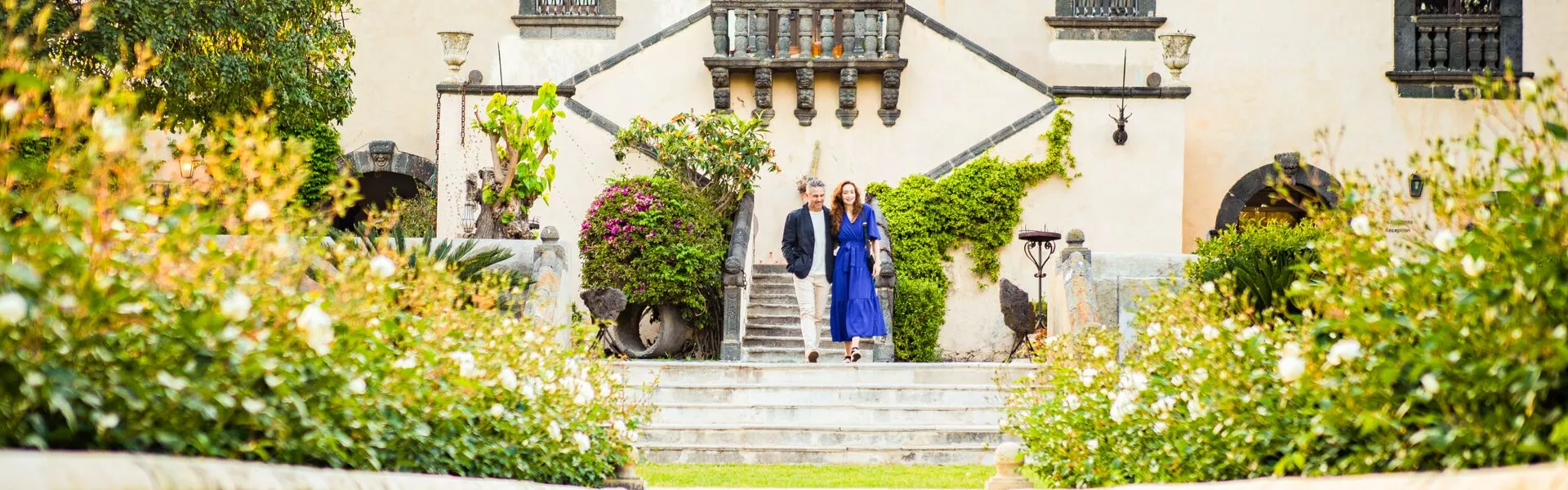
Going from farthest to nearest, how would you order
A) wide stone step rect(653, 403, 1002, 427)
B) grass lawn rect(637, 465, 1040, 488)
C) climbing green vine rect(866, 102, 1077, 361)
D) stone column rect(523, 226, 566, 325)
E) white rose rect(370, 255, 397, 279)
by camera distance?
1. climbing green vine rect(866, 102, 1077, 361)
2. stone column rect(523, 226, 566, 325)
3. wide stone step rect(653, 403, 1002, 427)
4. grass lawn rect(637, 465, 1040, 488)
5. white rose rect(370, 255, 397, 279)

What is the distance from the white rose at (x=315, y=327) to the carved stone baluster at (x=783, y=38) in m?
11.9

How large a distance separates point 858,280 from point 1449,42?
1014 centimetres

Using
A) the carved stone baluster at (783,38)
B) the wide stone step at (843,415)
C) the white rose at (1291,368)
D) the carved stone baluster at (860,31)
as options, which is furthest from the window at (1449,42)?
the white rose at (1291,368)

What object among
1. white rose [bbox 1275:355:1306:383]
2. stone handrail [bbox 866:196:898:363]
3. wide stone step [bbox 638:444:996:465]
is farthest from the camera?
stone handrail [bbox 866:196:898:363]

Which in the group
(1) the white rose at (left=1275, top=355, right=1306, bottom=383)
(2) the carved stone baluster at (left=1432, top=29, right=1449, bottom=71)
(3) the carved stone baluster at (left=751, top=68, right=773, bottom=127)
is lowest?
(1) the white rose at (left=1275, top=355, right=1306, bottom=383)

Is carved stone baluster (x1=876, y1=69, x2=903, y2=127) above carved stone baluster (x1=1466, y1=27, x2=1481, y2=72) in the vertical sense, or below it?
below

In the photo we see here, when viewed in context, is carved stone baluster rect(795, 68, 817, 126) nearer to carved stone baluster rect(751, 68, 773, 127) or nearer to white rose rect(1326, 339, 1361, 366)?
carved stone baluster rect(751, 68, 773, 127)

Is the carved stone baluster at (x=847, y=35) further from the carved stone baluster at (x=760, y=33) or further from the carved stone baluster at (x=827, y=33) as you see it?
the carved stone baluster at (x=760, y=33)

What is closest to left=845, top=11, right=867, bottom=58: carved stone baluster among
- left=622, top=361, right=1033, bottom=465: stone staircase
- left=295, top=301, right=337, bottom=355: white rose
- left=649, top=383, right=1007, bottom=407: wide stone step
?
left=622, top=361, right=1033, bottom=465: stone staircase

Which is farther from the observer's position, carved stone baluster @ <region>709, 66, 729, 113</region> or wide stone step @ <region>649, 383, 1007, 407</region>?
carved stone baluster @ <region>709, 66, 729, 113</region>

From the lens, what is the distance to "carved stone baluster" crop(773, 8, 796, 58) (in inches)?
606

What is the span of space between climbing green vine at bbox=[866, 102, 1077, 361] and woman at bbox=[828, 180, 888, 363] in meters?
3.29

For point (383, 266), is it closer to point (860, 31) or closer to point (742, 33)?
point (742, 33)

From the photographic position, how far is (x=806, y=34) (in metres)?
15.5
